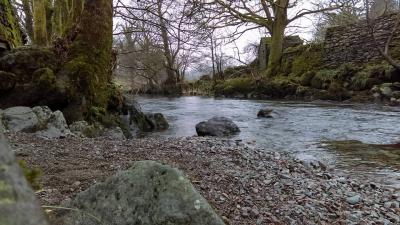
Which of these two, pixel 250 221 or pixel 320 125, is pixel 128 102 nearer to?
pixel 320 125

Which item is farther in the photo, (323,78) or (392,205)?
(323,78)

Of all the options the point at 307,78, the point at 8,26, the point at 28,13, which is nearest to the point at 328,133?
the point at 8,26

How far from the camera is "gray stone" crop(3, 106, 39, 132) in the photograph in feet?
18.4

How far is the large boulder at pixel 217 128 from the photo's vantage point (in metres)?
7.82

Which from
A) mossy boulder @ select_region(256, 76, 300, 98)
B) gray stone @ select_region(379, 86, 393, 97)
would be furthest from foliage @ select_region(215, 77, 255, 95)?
gray stone @ select_region(379, 86, 393, 97)

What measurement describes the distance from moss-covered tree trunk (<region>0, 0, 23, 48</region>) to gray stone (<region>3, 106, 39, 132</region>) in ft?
7.90

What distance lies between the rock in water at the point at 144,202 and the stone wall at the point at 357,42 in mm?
15885

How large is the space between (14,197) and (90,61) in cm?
734

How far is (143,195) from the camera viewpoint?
79.3 inches

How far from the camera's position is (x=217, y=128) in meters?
7.93

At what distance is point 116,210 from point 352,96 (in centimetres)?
1420

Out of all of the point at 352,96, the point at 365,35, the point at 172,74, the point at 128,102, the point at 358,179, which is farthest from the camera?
the point at 172,74

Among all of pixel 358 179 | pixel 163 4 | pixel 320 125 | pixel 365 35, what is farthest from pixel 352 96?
pixel 358 179

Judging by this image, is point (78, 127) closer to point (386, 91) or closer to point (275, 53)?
point (386, 91)
